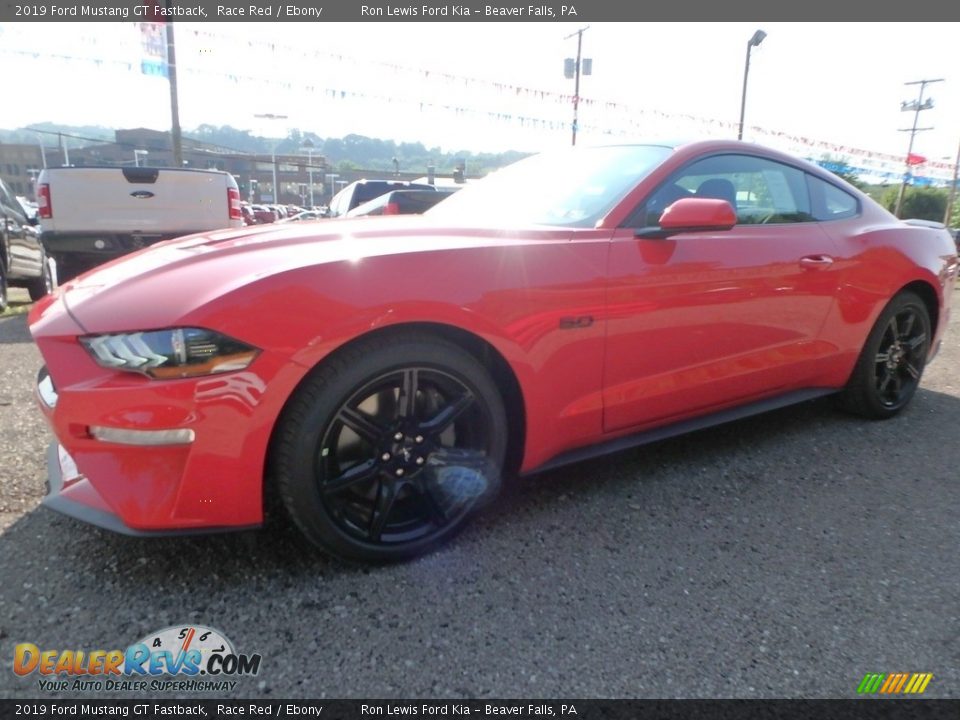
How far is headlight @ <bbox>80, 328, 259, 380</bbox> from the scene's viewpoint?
1.67 m

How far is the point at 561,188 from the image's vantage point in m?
2.79

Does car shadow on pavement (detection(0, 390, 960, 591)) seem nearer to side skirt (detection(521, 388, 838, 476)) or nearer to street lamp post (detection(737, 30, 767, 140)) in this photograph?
side skirt (detection(521, 388, 838, 476))

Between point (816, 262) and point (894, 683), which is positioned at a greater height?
point (816, 262)

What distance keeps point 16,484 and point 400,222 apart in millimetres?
1772

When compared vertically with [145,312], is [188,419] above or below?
below

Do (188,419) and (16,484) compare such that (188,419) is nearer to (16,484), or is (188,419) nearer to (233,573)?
(233,573)

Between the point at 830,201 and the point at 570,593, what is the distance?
2.48 m

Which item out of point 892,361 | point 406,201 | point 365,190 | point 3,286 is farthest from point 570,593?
point 365,190

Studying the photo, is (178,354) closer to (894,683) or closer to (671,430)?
(671,430)

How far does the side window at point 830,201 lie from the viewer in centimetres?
318

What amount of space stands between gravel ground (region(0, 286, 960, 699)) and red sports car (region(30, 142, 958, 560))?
0.22 metres

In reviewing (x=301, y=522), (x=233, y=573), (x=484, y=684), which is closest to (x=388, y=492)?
(x=301, y=522)

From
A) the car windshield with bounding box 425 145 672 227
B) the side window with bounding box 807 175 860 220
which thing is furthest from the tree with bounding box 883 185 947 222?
the car windshield with bounding box 425 145 672 227
